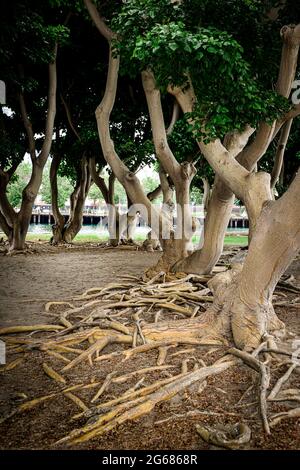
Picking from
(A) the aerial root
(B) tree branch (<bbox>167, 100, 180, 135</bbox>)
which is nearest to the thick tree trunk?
(A) the aerial root

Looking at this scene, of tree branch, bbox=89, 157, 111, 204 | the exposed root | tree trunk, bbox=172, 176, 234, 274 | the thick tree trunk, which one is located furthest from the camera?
tree branch, bbox=89, 157, 111, 204

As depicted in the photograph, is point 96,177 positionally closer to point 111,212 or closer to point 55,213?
point 111,212

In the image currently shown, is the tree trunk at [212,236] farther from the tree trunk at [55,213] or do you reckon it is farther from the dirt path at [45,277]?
the tree trunk at [55,213]

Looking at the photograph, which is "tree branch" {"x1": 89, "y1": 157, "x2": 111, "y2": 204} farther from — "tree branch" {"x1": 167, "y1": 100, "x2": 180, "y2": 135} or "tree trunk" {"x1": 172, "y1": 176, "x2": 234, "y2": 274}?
"tree trunk" {"x1": 172, "y1": 176, "x2": 234, "y2": 274}

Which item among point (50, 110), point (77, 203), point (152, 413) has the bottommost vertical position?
point (152, 413)

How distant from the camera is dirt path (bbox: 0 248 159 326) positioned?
251 inches

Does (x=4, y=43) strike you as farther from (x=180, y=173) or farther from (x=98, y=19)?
(x=180, y=173)

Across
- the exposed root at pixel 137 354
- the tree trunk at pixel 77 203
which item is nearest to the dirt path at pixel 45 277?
the exposed root at pixel 137 354

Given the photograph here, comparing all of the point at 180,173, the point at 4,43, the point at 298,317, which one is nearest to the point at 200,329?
the point at 298,317

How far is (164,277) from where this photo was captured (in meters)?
8.20

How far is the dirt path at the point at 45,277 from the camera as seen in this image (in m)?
6.37

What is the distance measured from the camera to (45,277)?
9.48 m

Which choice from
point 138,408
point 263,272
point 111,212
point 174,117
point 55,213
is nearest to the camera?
point 138,408

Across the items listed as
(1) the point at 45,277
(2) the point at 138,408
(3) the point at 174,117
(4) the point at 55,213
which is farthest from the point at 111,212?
(2) the point at 138,408
